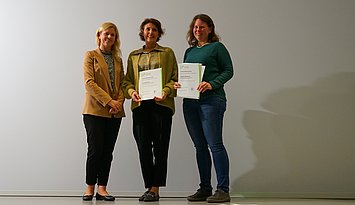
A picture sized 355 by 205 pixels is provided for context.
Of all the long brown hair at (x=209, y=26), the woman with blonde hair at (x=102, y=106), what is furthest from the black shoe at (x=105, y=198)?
the long brown hair at (x=209, y=26)

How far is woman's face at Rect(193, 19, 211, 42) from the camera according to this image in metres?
2.92

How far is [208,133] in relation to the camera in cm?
281

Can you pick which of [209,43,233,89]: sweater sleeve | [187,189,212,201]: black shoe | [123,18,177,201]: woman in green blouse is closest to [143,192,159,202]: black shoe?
[123,18,177,201]: woman in green blouse

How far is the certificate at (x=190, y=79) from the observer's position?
9.31 ft

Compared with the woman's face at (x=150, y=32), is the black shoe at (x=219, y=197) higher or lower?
lower

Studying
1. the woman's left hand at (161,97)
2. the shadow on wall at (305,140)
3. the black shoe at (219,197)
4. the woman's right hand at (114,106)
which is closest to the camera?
the black shoe at (219,197)

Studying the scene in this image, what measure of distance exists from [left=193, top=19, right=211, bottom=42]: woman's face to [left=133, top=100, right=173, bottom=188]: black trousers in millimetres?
535

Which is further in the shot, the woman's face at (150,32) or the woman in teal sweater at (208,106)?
the woman's face at (150,32)

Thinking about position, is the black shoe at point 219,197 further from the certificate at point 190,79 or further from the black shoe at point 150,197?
the certificate at point 190,79

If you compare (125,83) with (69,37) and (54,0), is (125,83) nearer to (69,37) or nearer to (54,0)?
(69,37)

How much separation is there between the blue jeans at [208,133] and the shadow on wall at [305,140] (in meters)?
0.69

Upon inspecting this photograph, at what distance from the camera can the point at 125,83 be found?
304cm

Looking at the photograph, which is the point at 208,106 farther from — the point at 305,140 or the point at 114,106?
the point at 305,140

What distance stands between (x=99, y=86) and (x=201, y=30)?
797 mm
